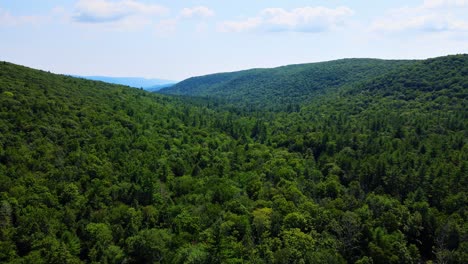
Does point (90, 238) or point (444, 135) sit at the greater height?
point (444, 135)

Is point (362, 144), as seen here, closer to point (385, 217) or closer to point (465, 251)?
point (385, 217)

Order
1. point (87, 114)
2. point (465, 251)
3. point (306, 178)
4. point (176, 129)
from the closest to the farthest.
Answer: point (465, 251)
point (306, 178)
point (87, 114)
point (176, 129)

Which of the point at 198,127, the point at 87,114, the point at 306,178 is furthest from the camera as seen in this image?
the point at 198,127

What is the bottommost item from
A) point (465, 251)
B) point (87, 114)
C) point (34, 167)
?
point (465, 251)

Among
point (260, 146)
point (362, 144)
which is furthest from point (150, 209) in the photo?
point (362, 144)

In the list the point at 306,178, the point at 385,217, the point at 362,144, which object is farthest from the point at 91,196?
the point at 362,144

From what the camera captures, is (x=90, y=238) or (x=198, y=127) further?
(x=198, y=127)

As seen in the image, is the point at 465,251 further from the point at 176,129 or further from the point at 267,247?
the point at 176,129
